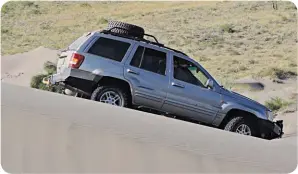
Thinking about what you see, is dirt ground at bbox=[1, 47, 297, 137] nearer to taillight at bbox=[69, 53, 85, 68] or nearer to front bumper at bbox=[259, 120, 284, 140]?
front bumper at bbox=[259, 120, 284, 140]

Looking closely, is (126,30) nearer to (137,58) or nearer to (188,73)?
(137,58)

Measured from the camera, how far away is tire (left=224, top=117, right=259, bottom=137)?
12.0 metres

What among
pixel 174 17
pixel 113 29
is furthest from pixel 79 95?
pixel 174 17

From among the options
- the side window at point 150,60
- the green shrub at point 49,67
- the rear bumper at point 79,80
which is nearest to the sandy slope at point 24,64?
the green shrub at point 49,67

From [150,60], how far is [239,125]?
1.90 m

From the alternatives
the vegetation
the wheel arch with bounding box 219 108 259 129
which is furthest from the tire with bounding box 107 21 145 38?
the vegetation

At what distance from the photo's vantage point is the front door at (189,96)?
462 inches

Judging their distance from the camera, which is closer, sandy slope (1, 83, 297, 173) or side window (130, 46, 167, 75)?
sandy slope (1, 83, 297, 173)

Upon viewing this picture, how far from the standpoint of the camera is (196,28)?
A: 43.7 m

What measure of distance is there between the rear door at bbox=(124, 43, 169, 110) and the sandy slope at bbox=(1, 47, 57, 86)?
16713mm

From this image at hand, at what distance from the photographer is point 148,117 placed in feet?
34.4

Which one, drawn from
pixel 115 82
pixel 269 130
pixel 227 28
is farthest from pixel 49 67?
pixel 269 130

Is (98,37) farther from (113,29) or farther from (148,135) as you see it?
(148,135)

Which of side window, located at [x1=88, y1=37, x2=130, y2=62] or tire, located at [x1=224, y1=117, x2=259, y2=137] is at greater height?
side window, located at [x1=88, y1=37, x2=130, y2=62]
